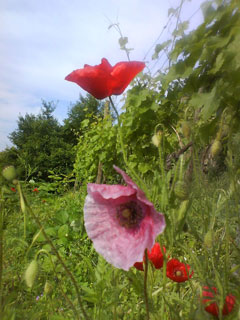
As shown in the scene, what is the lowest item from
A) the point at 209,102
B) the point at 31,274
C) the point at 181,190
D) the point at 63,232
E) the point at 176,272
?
the point at 63,232

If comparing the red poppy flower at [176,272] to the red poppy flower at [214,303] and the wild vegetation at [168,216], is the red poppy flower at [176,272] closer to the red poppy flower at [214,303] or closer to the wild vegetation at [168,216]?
the wild vegetation at [168,216]

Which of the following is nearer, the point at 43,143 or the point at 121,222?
the point at 121,222

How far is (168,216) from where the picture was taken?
2.02 ft

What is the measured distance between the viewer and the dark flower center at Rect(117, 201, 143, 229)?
45 cm

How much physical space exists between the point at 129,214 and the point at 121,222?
18 millimetres

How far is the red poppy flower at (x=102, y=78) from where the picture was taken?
59cm

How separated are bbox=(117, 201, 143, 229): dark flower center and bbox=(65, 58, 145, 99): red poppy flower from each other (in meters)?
0.26

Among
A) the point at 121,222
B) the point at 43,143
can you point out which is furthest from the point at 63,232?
the point at 43,143

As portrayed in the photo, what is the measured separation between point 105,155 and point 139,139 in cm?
96

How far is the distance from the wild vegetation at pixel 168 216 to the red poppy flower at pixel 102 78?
10 centimetres

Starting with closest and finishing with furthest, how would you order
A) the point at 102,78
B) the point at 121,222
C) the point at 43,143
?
the point at 121,222
the point at 102,78
the point at 43,143

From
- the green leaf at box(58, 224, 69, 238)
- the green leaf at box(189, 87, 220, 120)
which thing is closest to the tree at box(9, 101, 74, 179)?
the green leaf at box(58, 224, 69, 238)

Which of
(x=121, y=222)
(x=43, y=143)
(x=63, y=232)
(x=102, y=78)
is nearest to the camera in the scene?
(x=121, y=222)

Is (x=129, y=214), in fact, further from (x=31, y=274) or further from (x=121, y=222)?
(x=31, y=274)
